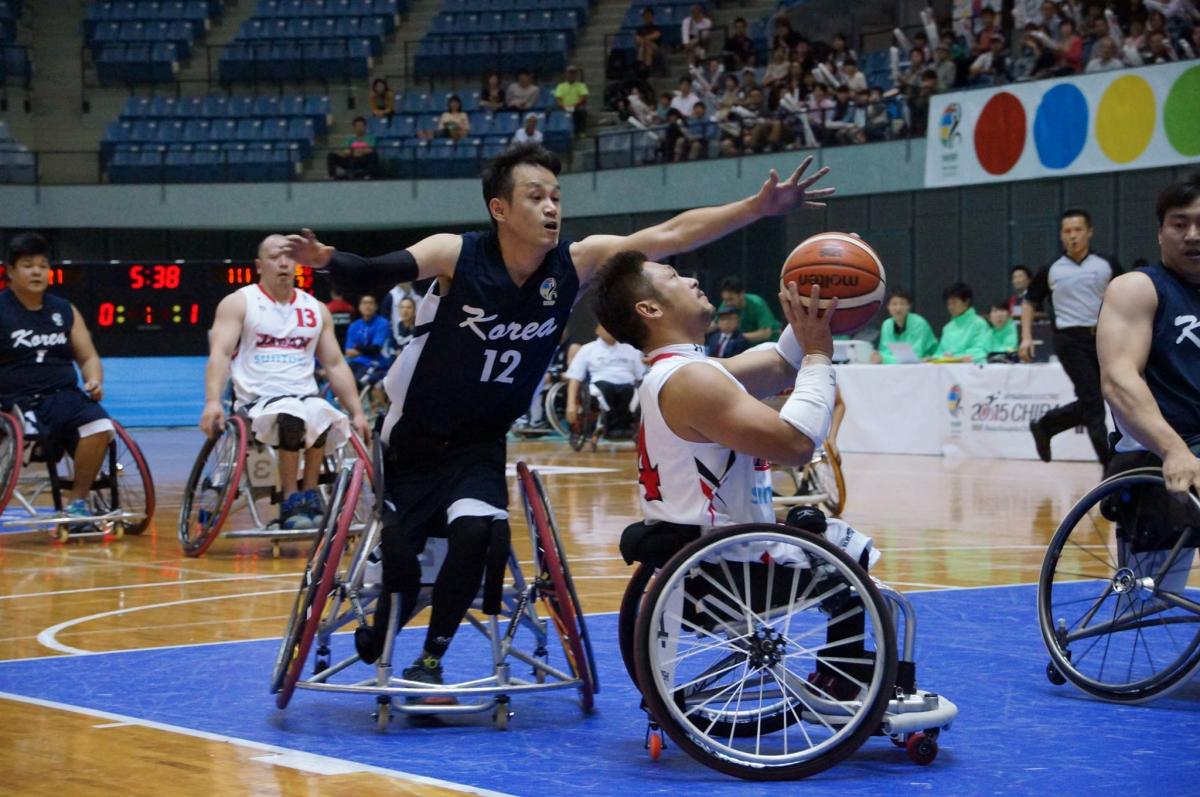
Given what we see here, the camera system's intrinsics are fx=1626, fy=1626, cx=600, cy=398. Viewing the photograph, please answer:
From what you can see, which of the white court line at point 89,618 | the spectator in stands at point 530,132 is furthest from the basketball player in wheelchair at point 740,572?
the spectator in stands at point 530,132

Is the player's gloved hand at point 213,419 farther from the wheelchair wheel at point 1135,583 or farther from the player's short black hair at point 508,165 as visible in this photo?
the wheelchair wheel at point 1135,583

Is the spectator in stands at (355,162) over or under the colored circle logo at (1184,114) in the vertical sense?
over

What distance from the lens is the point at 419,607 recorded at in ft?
15.1

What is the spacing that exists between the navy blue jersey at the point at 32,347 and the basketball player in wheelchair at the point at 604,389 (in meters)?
7.24

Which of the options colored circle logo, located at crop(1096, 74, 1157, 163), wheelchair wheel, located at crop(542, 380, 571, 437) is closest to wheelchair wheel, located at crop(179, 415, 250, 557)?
wheelchair wheel, located at crop(542, 380, 571, 437)

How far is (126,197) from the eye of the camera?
88.2 ft

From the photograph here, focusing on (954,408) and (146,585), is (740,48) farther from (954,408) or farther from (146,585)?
(146,585)

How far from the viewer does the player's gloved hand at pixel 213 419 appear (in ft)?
25.4

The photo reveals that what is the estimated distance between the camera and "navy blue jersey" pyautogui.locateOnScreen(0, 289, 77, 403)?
8766 mm

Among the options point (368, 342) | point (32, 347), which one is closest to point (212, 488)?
point (32, 347)

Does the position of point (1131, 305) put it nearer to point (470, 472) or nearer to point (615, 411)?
point (470, 472)

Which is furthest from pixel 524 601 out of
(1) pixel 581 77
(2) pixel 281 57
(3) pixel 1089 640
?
(2) pixel 281 57

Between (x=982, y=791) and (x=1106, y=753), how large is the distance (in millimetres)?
521

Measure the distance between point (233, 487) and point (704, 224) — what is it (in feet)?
13.5
